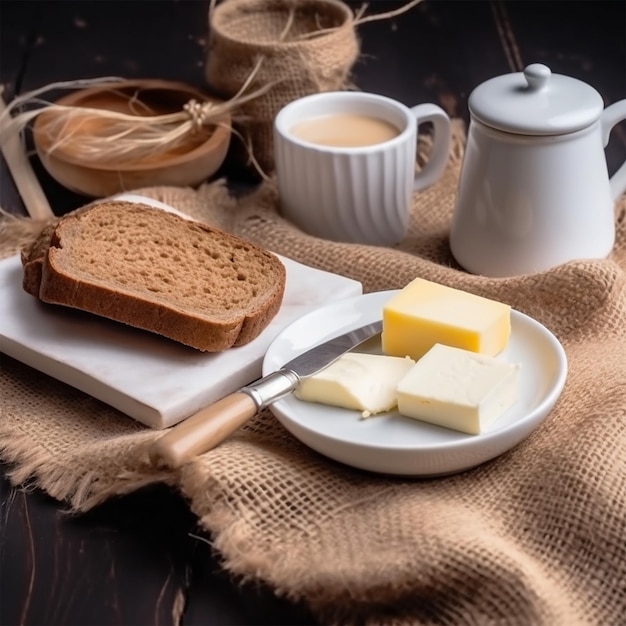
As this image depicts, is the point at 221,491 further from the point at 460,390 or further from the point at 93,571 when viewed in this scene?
the point at 460,390

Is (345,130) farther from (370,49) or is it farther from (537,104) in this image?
(370,49)

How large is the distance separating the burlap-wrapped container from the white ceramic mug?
0.29ft

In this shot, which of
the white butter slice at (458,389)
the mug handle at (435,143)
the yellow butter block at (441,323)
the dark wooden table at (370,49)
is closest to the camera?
the white butter slice at (458,389)

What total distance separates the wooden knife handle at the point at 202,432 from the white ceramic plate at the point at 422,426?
4 centimetres

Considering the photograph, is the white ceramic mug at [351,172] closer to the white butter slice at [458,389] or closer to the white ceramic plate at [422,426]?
the white ceramic plate at [422,426]

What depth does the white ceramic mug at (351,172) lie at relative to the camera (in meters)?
1.48

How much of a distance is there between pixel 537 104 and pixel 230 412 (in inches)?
22.1

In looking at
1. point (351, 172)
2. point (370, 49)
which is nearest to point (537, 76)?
point (351, 172)

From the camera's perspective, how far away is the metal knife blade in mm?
1014

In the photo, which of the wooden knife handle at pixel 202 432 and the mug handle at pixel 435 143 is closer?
the wooden knife handle at pixel 202 432

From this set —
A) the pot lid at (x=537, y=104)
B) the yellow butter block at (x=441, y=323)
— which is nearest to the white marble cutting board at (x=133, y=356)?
the yellow butter block at (x=441, y=323)

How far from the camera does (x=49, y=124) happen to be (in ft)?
5.44

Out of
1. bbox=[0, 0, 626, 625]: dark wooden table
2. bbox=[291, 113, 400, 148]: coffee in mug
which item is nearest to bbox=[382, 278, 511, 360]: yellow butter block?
bbox=[0, 0, 626, 625]: dark wooden table

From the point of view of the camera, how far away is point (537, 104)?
132 centimetres
